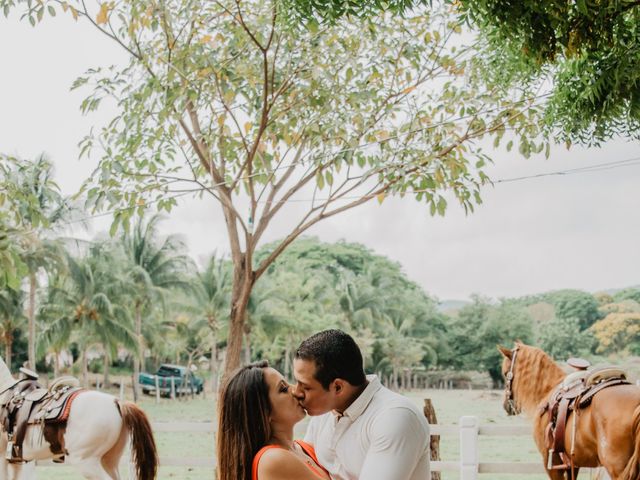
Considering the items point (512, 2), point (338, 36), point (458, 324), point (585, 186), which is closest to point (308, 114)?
point (338, 36)

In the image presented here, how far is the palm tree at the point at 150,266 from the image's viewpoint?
102 feet

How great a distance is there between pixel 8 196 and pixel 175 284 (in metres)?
26.9

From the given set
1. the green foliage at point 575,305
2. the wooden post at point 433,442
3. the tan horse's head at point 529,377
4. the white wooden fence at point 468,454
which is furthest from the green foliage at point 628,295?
the tan horse's head at point 529,377

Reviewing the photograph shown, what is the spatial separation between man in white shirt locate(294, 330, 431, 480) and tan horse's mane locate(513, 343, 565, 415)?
3.75 m

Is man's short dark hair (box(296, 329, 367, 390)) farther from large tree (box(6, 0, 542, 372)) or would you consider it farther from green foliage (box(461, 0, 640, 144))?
large tree (box(6, 0, 542, 372))

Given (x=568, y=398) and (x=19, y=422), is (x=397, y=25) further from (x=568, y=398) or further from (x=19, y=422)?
(x=19, y=422)

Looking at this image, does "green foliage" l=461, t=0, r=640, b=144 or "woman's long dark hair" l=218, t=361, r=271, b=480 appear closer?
"woman's long dark hair" l=218, t=361, r=271, b=480

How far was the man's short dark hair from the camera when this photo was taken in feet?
6.52

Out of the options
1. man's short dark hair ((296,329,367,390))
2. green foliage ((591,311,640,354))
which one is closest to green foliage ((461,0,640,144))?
man's short dark hair ((296,329,367,390))

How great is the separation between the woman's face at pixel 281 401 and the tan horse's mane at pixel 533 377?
3900 mm

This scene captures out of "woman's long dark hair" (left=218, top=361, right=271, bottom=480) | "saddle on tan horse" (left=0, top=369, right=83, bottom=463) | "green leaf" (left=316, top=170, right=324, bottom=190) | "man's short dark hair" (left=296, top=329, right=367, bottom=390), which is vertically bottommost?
"saddle on tan horse" (left=0, top=369, right=83, bottom=463)

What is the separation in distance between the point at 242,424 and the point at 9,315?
2706 cm

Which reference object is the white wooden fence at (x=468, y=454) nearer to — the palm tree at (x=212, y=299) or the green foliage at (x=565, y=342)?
the palm tree at (x=212, y=299)

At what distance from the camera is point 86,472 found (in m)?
5.45
